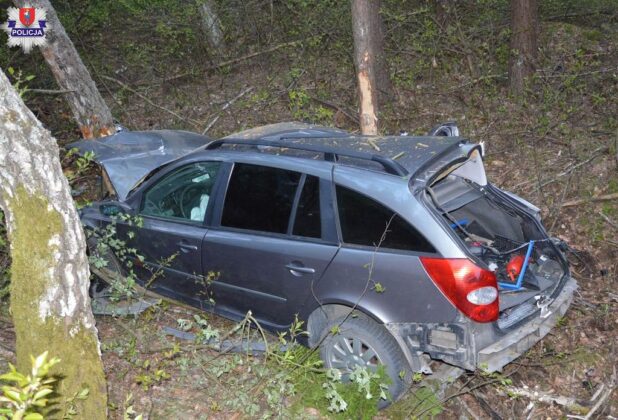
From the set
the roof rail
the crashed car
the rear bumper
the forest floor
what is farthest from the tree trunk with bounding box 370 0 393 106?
the rear bumper

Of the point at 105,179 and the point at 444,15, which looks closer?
the point at 105,179

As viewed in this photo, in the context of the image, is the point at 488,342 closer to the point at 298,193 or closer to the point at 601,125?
the point at 298,193

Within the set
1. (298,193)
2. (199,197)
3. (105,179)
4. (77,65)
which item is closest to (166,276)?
(199,197)

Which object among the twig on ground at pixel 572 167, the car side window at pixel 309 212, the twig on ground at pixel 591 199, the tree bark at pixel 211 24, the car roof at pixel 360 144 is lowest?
the twig on ground at pixel 591 199

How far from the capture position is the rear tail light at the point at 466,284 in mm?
3939

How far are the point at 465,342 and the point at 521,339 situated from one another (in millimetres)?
517

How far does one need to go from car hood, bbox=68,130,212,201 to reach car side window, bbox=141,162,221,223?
47 centimetres

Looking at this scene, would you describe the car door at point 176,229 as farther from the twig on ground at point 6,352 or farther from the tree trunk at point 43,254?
the tree trunk at point 43,254

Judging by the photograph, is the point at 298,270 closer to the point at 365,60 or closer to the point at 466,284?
the point at 466,284

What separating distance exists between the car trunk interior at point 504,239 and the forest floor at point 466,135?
0.68 meters

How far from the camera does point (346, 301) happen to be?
14.3 feet

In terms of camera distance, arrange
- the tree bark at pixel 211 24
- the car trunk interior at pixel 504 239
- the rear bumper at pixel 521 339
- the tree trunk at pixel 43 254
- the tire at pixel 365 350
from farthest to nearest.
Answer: the tree bark at pixel 211 24 < the car trunk interior at pixel 504 239 < the tire at pixel 365 350 < the rear bumper at pixel 521 339 < the tree trunk at pixel 43 254

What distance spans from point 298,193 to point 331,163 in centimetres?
35

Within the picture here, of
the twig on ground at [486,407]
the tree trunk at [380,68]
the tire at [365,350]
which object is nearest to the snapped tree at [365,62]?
the tree trunk at [380,68]
